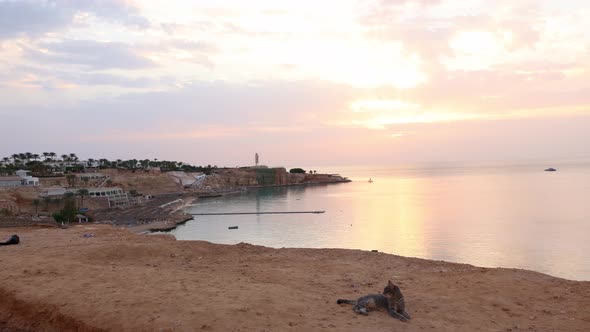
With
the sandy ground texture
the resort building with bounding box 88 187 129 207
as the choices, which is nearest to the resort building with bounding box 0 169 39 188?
the resort building with bounding box 88 187 129 207

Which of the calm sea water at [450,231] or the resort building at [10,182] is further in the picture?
the resort building at [10,182]

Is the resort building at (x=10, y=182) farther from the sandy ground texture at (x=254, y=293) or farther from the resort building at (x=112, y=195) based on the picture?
the sandy ground texture at (x=254, y=293)

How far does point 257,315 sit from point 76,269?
6541mm

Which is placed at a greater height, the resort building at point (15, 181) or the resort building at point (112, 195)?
the resort building at point (15, 181)

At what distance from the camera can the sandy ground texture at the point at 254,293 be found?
310 inches

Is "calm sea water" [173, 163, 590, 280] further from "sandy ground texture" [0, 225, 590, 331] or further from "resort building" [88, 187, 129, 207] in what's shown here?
"resort building" [88, 187, 129, 207]

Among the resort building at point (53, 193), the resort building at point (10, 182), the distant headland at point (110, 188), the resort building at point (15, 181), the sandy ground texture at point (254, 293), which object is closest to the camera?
the sandy ground texture at point (254, 293)

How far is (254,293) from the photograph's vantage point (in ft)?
30.1

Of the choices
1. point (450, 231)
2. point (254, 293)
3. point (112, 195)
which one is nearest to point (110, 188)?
point (112, 195)

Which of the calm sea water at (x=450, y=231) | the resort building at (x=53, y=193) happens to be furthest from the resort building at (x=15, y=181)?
the calm sea water at (x=450, y=231)

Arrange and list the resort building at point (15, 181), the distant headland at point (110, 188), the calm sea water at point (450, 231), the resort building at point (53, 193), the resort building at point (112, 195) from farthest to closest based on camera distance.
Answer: the resort building at point (112, 195) < the resort building at point (15, 181) < the resort building at point (53, 193) < the distant headland at point (110, 188) < the calm sea water at point (450, 231)

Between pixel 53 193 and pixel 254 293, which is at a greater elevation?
pixel 254 293

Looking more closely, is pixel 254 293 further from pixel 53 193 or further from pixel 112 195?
pixel 112 195

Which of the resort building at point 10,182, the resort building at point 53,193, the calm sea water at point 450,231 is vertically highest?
the resort building at point 10,182
